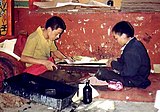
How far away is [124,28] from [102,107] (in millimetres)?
1078

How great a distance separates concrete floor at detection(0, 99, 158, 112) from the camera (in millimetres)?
2818

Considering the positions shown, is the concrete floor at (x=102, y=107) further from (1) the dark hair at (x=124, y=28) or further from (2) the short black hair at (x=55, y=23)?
(2) the short black hair at (x=55, y=23)

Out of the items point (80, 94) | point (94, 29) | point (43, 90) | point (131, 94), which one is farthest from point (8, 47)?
point (131, 94)

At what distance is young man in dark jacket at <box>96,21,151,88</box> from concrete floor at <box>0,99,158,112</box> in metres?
0.42

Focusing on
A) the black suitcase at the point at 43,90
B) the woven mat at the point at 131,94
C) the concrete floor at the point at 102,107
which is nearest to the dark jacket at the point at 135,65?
the woven mat at the point at 131,94

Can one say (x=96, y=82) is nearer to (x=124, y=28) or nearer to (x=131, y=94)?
(x=131, y=94)

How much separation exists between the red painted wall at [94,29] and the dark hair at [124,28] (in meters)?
0.06

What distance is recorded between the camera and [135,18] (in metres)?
3.79

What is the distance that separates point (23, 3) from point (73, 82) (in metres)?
1.25

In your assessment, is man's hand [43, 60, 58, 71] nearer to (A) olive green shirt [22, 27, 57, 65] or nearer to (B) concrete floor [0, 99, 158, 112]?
(A) olive green shirt [22, 27, 57, 65]

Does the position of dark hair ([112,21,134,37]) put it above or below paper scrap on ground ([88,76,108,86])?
above

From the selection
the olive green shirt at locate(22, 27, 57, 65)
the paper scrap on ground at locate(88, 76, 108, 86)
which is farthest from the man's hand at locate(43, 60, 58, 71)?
the paper scrap on ground at locate(88, 76, 108, 86)

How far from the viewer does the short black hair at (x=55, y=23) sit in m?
3.78

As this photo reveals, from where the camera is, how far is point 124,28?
143 inches
